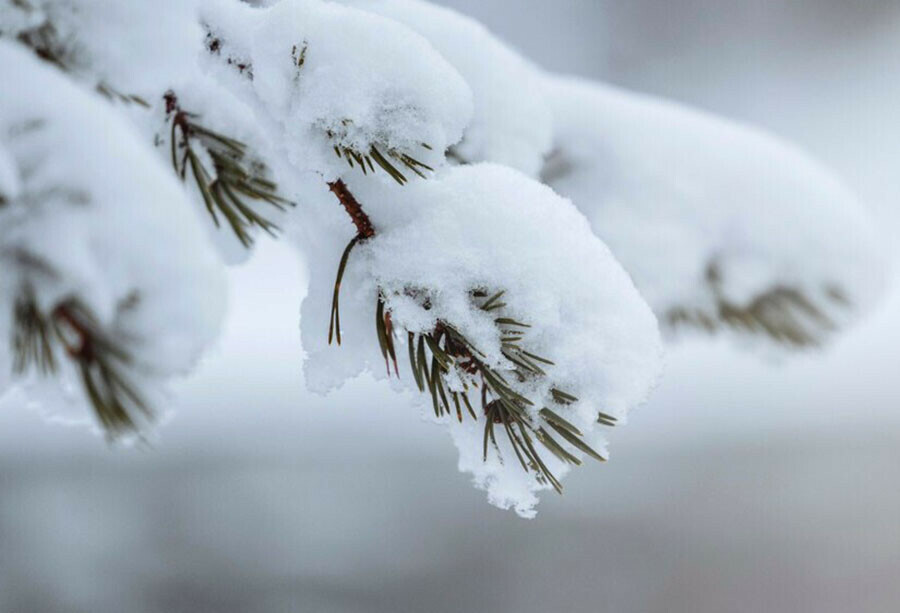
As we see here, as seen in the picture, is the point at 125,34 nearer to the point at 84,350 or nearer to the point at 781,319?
the point at 84,350

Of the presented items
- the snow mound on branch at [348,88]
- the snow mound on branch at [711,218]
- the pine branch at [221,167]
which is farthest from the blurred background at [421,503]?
the snow mound on branch at [348,88]

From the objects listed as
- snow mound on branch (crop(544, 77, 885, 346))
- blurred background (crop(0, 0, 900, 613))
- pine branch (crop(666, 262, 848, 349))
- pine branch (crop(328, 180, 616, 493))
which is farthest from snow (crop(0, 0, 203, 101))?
blurred background (crop(0, 0, 900, 613))

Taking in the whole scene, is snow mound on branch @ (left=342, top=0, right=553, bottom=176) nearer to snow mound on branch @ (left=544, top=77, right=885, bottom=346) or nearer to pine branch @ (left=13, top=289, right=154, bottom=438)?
snow mound on branch @ (left=544, top=77, right=885, bottom=346)

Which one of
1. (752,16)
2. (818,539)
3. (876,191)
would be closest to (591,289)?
(818,539)

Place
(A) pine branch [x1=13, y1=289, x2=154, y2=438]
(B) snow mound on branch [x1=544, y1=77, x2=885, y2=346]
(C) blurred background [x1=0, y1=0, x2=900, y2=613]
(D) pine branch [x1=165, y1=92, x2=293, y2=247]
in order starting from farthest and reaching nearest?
(C) blurred background [x1=0, y1=0, x2=900, y2=613] → (B) snow mound on branch [x1=544, y1=77, x2=885, y2=346] → (D) pine branch [x1=165, y1=92, x2=293, y2=247] → (A) pine branch [x1=13, y1=289, x2=154, y2=438]

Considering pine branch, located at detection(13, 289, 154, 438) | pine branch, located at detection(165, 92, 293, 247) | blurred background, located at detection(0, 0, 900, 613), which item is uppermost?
blurred background, located at detection(0, 0, 900, 613)

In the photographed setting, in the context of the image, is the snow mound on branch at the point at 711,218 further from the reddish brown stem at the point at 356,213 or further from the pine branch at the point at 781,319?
the reddish brown stem at the point at 356,213

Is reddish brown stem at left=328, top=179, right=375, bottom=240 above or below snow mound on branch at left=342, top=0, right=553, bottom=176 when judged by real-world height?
below
